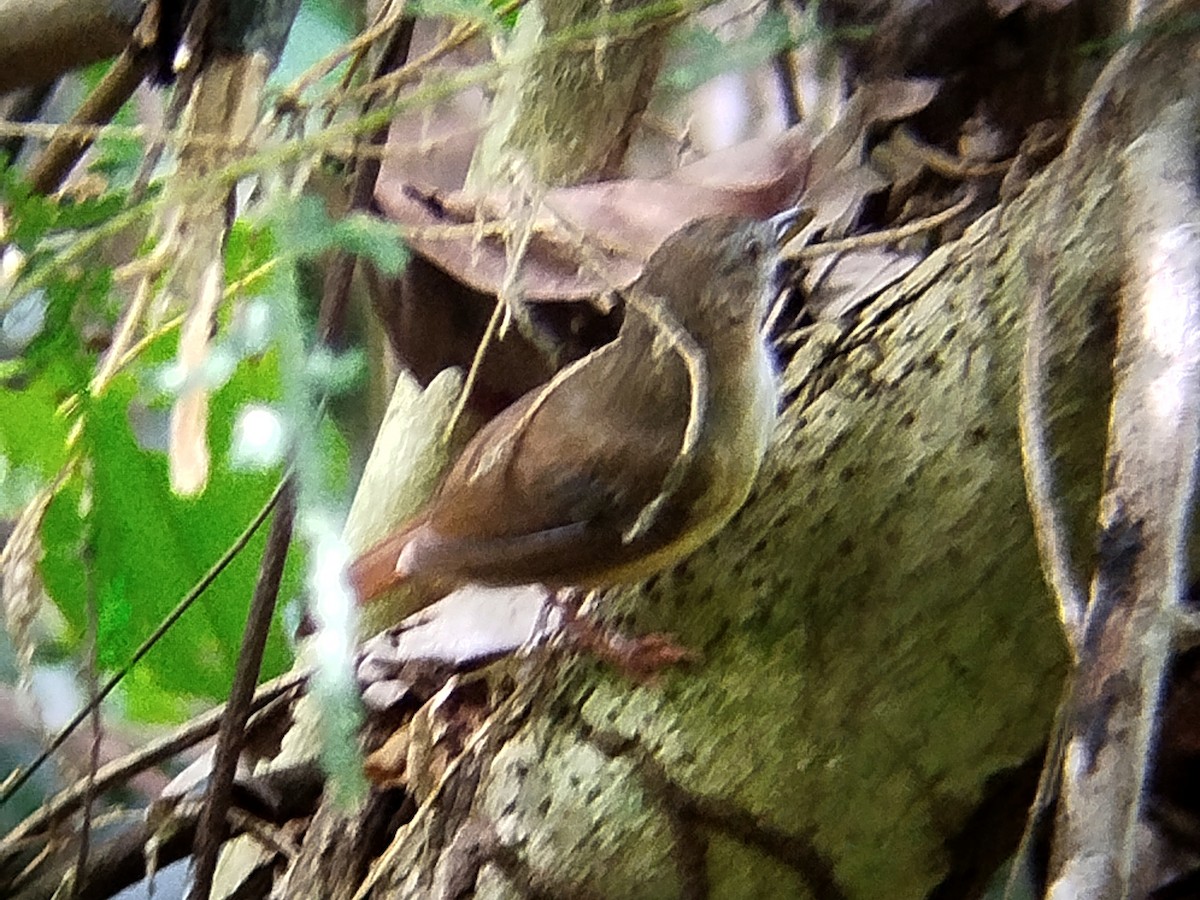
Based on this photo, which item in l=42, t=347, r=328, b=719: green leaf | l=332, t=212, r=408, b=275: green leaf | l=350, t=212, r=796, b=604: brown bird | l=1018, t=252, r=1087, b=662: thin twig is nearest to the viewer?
l=1018, t=252, r=1087, b=662: thin twig

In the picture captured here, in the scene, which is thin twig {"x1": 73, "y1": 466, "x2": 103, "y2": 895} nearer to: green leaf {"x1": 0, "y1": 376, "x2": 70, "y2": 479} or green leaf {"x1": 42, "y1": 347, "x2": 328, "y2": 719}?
green leaf {"x1": 0, "y1": 376, "x2": 70, "y2": 479}

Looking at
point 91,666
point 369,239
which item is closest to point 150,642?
point 91,666

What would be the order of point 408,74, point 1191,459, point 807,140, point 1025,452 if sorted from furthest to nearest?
point 807,140, point 408,74, point 1025,452, point 1191,459

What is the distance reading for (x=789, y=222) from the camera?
104 centimetres

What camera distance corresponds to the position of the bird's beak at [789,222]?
103 centimetres

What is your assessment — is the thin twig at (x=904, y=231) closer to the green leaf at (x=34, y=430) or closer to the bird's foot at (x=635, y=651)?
the bird's foot at (x=635, y=651)

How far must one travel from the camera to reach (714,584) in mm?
837

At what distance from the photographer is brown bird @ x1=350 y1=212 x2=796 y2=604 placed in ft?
2.81

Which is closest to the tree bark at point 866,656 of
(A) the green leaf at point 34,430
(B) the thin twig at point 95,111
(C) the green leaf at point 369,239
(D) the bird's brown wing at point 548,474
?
(D) the bird's brown wing at point 548,474

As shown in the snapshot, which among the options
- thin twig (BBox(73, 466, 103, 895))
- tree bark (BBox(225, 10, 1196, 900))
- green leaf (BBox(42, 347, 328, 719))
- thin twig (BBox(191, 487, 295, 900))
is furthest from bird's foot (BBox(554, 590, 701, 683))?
green leaf (BBox(42, 347, 328, 719))

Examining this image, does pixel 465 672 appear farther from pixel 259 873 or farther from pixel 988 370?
pixel 988 370

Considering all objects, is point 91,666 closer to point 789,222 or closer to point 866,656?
point 866,656

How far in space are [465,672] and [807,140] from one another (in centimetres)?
60

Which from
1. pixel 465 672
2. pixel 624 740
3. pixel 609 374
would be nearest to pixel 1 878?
pixel 465 672
